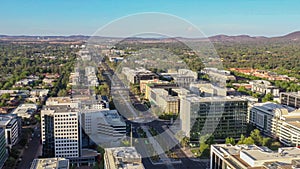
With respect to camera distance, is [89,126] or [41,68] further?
[41,68]

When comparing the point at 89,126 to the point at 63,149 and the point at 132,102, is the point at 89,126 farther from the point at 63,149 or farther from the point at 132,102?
the point at 132,102

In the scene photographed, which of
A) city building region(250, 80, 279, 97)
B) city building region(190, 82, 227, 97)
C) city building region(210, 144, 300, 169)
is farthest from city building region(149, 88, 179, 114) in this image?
city building region(250, 80, 279, 97)

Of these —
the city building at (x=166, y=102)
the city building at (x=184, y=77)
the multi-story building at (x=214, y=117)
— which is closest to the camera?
the multi-story building at (x=214, y=117)

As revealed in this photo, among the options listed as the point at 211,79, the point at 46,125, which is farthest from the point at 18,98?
the point at 211,79

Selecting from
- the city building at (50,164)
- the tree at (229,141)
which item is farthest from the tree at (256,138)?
the city building at (50,164)

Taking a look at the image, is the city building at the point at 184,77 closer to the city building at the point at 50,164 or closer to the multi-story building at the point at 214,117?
the multi-story building at the point at 214,117

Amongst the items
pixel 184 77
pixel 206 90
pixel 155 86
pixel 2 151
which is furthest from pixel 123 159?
pixel 184 77

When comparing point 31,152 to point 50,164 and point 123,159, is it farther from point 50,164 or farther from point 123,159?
point 123,159
